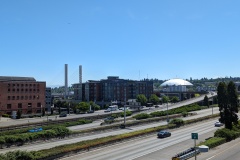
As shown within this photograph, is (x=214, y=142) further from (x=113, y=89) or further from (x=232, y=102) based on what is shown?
(x=113, y=89)

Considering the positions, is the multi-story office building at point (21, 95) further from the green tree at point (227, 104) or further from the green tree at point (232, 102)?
the green tree at point (232, 102)

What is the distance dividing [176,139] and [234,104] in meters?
13.3

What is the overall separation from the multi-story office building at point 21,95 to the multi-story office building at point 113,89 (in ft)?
156

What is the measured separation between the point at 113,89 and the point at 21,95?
2328 inches

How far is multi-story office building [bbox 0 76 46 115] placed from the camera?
351 feet

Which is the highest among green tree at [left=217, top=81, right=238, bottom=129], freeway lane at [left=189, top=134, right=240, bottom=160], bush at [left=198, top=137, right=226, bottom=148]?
green tree at [left=217, top=81, right=238, bottom=129]

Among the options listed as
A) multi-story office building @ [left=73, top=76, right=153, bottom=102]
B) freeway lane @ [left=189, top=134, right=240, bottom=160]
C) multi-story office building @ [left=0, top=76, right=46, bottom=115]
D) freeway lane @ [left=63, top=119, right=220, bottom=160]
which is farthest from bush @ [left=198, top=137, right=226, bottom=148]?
multi-story office building @ [left=73, top=76, right=153, bottom=102]

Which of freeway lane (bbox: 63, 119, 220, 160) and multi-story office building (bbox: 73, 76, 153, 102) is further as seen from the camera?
multi-story office building (bbox: 73, 76, 153, 102)

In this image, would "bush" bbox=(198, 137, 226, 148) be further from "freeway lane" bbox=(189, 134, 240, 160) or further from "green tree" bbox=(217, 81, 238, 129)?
"green tree" bbox=(217, 81, 238, 129)

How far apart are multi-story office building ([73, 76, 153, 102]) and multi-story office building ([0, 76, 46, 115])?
1877 inches

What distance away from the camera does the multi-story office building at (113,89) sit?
160 metres

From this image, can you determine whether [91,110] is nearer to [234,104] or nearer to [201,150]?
[234,104]

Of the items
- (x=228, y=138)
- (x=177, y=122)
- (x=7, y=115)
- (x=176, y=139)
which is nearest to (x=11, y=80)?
(x=7, y=115)

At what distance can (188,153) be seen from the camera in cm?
3762
